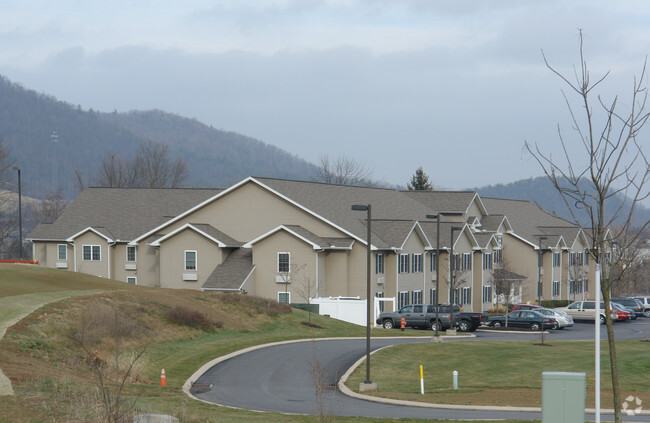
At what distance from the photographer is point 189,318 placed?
43.7 metres

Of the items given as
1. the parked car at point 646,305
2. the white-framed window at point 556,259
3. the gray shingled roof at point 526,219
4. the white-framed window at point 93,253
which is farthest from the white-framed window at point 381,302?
the white-framed window at point 556,259

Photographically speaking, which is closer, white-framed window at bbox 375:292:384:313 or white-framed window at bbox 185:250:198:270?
white-framed window at bbox 375:292:384:313

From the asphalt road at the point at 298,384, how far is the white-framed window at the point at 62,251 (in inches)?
1534

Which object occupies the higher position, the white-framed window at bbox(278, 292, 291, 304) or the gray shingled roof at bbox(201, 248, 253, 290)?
the gray shingled roof at bbox(201, 248, 253, 290)

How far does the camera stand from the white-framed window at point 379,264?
61312mm

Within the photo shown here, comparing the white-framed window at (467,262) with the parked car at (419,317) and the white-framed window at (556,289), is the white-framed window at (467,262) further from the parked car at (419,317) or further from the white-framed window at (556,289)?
the white-framed window at (556,289)

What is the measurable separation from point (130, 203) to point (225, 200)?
17.1 metres

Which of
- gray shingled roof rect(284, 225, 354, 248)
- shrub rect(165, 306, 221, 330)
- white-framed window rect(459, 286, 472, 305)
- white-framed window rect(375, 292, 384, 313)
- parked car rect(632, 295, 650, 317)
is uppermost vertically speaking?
gray shingled roof rect(284, 225, 354, 248)

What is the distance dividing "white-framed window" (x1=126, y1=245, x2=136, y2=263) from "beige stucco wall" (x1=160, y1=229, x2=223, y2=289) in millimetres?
8602

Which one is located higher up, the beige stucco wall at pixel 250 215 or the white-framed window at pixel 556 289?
the beige stucco wall at pixel 250 215

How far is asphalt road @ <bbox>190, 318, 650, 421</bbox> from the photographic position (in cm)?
2450

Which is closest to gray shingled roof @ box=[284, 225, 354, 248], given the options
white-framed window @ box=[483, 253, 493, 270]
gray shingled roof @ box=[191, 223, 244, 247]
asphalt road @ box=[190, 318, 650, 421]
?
gray shingled roof @ box=[191, 223, 244, 247]

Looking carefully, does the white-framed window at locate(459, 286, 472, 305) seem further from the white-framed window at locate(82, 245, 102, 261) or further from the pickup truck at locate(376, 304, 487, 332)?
the white-framed window at locate(82, 245, 102, 261)

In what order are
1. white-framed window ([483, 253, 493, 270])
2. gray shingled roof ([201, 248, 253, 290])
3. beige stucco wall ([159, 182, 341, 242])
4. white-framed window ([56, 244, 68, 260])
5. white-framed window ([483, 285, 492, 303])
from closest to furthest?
gray shingled roof ([201, 248, 253, 290]) → beige stucco wall ([159, 182, 341, 242]) → white-framed window ([56, 244, 68, 260]) → white-framed window ([483, 253, 493, 270]) → white-framed window ([483, 285, 492, 303])
